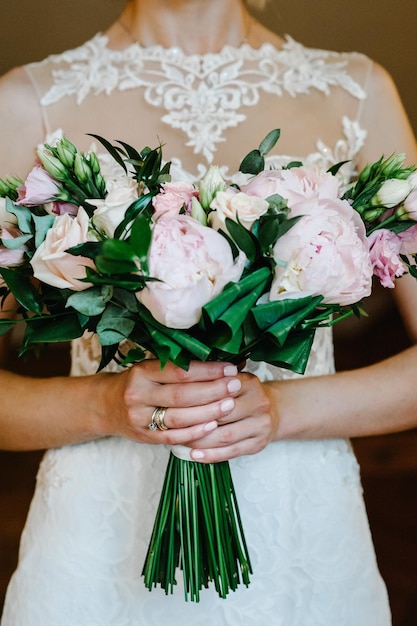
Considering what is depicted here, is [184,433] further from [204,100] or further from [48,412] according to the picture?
[204,100]

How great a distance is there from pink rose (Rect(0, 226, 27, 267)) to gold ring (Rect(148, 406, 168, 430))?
279mm

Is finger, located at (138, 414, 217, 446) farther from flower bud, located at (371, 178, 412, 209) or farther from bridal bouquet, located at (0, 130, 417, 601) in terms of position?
flower bud, located at (371, 178, 412, 209)

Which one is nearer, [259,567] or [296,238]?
[296,238]

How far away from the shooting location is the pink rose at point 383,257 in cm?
84

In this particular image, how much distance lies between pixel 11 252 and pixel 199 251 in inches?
10.1

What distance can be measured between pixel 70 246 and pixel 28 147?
63 cm

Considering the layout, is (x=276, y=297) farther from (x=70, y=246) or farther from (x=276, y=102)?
(x=276, y=102)

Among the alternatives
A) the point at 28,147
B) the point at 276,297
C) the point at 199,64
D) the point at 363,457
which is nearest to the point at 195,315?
the point at 276,297

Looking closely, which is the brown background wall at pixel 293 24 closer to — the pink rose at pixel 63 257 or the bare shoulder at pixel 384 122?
the bare shoulder at pixel 384 122

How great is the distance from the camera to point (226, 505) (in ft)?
3.21

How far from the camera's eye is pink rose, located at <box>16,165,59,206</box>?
810 mm

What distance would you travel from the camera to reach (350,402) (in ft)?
3.93

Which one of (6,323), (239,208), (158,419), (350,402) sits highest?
(239,208)

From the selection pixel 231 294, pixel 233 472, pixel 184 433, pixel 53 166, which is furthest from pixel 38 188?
pixel 233 472
